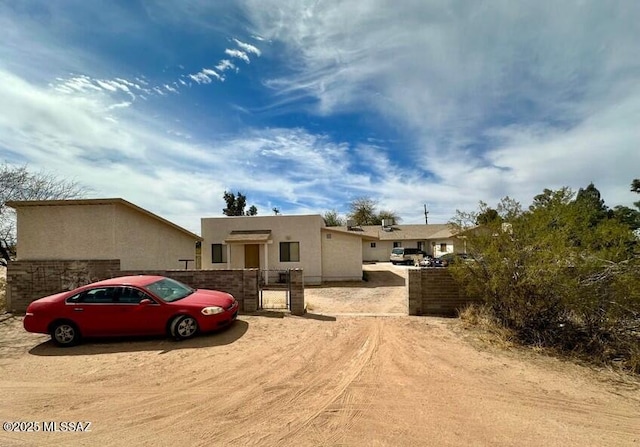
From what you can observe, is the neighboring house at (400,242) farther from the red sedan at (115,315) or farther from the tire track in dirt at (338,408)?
the tire track in dirt at (338,408)

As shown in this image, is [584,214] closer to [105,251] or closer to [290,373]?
[290,373]

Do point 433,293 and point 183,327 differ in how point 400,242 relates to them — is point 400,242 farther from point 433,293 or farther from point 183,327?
point 183,327

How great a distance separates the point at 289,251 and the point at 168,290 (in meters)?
11.6

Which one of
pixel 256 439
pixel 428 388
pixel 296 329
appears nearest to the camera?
pixel 256 439

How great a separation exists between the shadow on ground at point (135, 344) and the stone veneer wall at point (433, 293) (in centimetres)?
505

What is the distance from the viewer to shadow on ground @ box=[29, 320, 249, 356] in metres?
6.49

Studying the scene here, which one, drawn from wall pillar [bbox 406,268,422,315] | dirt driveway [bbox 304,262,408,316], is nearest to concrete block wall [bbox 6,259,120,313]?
dirt driveway [bbox 304,262,408,316]

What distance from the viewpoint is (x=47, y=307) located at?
6.91 meters

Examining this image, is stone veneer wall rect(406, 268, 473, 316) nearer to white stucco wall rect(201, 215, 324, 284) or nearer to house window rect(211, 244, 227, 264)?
white stucco wall rect(201, 215, 324, 284)

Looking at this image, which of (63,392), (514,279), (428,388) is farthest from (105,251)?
(514,279)

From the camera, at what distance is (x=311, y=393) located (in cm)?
445

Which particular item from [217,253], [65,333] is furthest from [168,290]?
[217,253]

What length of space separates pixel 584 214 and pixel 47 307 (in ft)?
38.5

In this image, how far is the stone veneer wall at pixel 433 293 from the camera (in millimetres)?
9227
